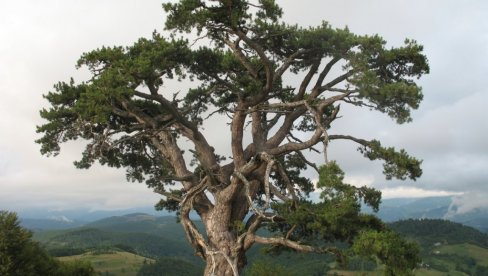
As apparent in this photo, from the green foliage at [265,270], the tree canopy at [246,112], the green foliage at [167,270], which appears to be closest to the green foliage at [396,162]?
the tree canopy at [246,112]

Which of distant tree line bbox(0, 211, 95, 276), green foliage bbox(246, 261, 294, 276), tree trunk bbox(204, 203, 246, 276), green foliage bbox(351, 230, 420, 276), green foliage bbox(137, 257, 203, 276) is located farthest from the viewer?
green foliage bbox(137, 257, 203, 276)

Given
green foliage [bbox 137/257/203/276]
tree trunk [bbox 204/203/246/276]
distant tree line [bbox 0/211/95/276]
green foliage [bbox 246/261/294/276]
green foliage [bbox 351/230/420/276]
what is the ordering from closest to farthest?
green foliage [bbox 351/230/420/276]
distant tree line [bbox 0/211/95/276]
tree trunk [bbox 204/203/246/276]
green foliage [bbox 246/261/294/276]
green foliage [bbox 137/257/203/276]

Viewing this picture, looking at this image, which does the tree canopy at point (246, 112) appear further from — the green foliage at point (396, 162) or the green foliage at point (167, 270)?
the green foliage at point (167, 270)

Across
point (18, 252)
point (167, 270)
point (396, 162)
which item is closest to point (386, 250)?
point (396, 162)

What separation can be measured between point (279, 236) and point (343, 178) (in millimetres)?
4957

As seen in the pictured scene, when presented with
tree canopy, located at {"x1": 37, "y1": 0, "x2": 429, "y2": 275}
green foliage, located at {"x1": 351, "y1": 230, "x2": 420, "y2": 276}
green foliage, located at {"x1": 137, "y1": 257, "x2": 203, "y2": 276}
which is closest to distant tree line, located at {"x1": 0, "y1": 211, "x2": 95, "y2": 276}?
tree canopy, located at {"x1": 37, "y1": 0, "x2": 429, "y2": 275}

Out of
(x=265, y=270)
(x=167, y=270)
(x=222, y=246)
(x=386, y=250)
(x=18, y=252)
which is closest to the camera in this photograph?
(x=386, y=250)

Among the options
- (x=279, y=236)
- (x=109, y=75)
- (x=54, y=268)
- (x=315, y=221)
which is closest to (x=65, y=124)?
(x=109, y=75)

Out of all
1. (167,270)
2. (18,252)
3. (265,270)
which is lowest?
(167,270)

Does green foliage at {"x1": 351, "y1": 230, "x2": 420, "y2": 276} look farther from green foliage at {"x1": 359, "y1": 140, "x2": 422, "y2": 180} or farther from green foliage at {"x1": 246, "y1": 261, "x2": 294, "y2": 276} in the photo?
green foliage at {"x1": 246, "y1": 261, "x2": 294, "y2": 276}

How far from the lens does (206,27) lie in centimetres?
1515

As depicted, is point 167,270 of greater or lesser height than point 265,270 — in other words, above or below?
below

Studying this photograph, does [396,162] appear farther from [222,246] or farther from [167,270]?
[167,270]

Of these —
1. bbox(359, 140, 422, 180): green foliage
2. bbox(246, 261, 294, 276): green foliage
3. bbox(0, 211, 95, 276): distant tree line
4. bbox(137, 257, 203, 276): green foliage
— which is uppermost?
bbox(359, 140, 422, 180): green foliage
